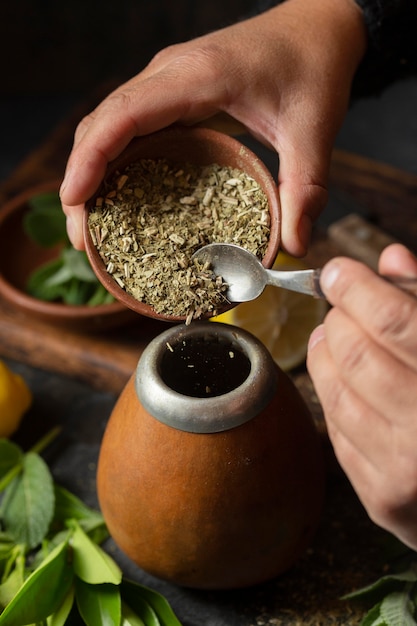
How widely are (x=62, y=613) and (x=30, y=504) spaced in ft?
0.60

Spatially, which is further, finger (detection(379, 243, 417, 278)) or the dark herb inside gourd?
the dark herb inside gourd

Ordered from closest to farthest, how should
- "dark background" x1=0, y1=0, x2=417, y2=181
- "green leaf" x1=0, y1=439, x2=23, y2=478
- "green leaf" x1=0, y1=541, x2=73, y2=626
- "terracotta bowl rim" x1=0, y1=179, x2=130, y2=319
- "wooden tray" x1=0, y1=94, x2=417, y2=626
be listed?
"green leaf" x1=0, y1=541, x2=73, y2=626 → "wooden tray" x1=0, y1=94, x2=417, y2=626 → "green leaf" x1=0, y1=439, x2=23, y2=478 → "terracotta bowl rim" x1=0, y1=179, x2=130, y2=319 → "dark background" x1=0, y1=0, x2=417, y2=181

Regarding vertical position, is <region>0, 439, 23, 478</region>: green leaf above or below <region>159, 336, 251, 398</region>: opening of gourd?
below

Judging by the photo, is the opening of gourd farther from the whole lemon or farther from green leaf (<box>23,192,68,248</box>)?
green leaf (<box>23,192,68,248</box>)

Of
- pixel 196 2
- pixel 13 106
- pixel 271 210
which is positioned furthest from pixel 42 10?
pixel 271 210

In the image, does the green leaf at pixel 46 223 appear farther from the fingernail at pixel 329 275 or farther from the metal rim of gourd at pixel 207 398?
the fingernail at pixel 329 275

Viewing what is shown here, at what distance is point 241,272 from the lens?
0.89 metres

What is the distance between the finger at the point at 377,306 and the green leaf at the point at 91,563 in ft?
1.55

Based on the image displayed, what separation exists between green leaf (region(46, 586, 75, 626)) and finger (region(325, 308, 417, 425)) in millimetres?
495

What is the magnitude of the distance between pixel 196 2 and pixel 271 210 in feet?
5.85

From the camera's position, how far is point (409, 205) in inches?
61.0

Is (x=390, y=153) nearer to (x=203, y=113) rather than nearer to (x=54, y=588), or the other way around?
(x=203, y=113)

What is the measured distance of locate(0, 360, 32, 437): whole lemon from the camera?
1196 mm

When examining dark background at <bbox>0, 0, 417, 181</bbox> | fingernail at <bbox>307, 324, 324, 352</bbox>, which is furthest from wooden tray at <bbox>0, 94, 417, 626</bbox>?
dark background at <bbox>0, 0, 417, 181</bbox>
